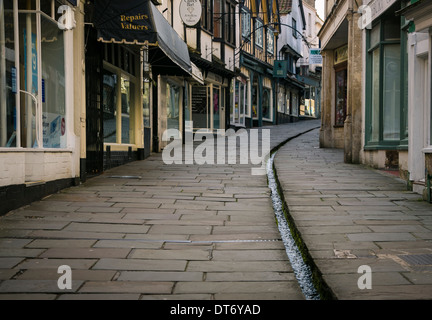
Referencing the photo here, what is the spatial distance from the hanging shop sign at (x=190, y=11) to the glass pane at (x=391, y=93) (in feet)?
24.5

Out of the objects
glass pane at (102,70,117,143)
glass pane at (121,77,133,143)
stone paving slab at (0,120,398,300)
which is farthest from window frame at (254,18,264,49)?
stone paving slab at (0,120,398,300)

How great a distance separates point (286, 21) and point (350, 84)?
29277 mm

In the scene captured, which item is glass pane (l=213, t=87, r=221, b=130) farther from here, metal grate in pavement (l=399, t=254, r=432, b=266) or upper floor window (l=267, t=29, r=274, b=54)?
metal grate in pavement (l=399, t=254, r=432, b=266)

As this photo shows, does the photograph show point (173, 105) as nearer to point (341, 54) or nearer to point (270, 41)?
point (341, 54)

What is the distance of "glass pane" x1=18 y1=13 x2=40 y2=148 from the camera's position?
7047 millimetres

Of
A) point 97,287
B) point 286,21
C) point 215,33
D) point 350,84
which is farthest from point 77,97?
point 286,21

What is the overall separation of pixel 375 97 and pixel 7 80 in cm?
799

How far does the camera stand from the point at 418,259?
4035 mm

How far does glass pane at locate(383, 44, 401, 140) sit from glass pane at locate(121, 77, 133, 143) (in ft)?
20.0

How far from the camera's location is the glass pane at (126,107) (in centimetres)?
1255

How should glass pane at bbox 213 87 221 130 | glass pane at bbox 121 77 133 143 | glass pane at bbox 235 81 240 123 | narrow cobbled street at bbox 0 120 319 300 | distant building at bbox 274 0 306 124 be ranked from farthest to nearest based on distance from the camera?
1. distant building at bbox 274 0 306 124
2. glass pane at bbox 235 81 240 123
3. glass pane at bbox 213 87 221 130
4. glass pane at bbox 121 77 133 143
5. narrow cobbled street at bbox 0 120 319 300

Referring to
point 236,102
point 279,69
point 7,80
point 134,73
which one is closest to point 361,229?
point 7,80

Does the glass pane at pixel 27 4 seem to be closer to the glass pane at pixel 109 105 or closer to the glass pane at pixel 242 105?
the glass pane at pixel 109 105

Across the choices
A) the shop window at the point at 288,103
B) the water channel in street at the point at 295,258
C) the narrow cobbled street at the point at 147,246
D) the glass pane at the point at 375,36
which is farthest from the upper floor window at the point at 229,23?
the water channel in street at the point at 295,258
